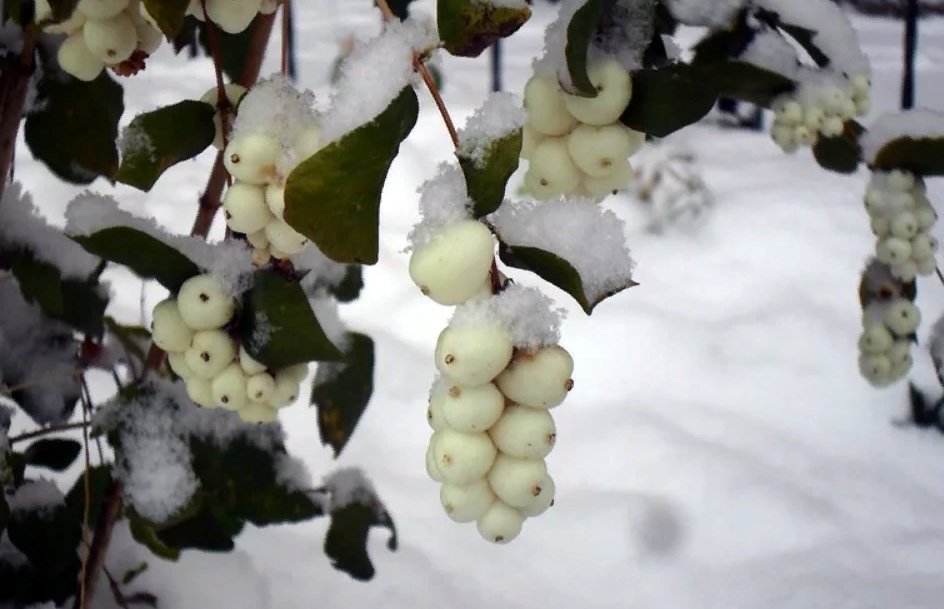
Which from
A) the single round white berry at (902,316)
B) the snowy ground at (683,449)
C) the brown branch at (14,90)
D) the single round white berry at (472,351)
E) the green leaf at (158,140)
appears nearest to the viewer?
the single round white berry at (472,351)

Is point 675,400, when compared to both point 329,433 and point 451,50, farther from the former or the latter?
point 451,50

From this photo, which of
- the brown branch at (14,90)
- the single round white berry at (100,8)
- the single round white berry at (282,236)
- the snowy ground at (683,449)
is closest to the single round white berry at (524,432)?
the single round white berry at (282,236)

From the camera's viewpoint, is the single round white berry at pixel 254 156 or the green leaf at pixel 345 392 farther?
the green leaf at pixel 345 392


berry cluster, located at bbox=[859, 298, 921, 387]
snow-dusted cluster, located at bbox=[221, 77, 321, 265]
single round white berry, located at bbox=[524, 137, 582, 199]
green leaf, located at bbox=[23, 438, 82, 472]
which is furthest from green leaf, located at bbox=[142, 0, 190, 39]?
berry cluster, located at bbox=[859, 298, 921, 387]

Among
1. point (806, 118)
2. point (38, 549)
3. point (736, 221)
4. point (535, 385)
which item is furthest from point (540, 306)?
point (736, 221)

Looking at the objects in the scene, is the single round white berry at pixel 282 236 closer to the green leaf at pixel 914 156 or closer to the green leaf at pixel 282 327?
the green leaf at pixel 282 327

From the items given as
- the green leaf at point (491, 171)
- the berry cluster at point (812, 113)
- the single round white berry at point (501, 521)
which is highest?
the green leaf at point (491, 171)

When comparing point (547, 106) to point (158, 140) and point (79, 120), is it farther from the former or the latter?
point (79, 120)
